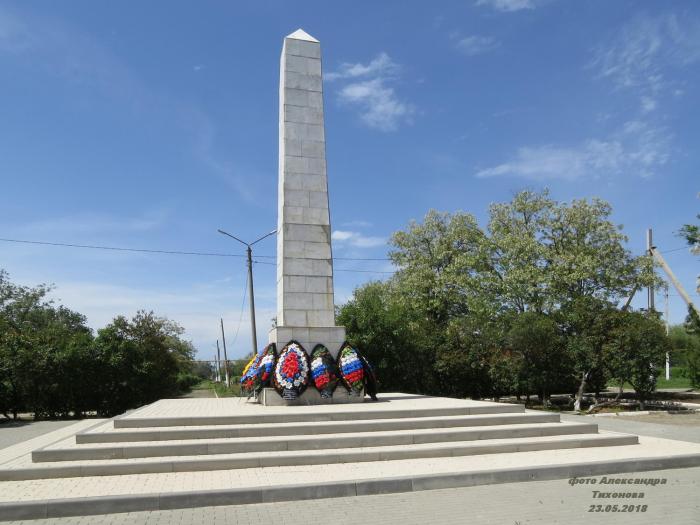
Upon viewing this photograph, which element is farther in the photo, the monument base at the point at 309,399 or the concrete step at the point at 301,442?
the monument base at the point at 309,399

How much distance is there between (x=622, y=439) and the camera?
9734 mm

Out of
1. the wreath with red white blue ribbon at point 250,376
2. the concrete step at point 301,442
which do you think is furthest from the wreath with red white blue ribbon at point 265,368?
the concrete step at point 301,442

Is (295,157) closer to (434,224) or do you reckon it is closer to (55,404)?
(55,404)

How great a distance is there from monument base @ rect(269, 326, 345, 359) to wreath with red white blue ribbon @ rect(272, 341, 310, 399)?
0.33m

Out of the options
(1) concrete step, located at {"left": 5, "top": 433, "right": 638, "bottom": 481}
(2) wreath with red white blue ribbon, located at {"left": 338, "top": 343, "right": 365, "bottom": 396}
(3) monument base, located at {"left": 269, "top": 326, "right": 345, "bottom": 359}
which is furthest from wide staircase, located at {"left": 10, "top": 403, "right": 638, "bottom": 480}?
(3) monument base, located at {"left": 269, "top": 326, "right": 345, "bottom": 359}

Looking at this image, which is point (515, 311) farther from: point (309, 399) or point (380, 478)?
point (380, 478)

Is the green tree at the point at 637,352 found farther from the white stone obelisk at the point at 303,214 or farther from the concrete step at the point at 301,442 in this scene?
the white stone obelisk at the point at 303,214

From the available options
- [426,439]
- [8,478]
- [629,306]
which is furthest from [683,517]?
[629,306]

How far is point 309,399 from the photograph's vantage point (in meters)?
12.1

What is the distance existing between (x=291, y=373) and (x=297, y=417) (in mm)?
2020

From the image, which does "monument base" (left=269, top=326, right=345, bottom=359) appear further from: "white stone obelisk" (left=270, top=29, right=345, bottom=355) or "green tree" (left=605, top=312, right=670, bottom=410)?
"green tree" (left=605, top=312, right=670, bottom=410)

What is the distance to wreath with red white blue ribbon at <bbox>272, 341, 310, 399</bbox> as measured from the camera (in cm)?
1174

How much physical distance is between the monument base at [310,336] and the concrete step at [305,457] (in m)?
4.07

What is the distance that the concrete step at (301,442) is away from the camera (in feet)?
26.2
